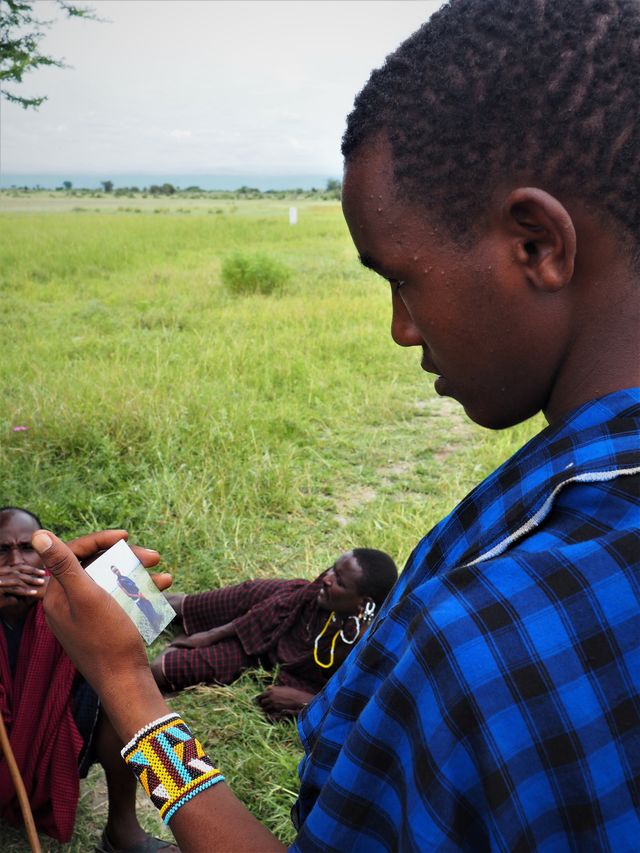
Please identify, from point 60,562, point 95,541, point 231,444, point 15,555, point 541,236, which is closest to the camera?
point 541,236

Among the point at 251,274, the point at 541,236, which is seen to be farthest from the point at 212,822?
the point at 251,274

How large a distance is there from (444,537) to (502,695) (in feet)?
0.97

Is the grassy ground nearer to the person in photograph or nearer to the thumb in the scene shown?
the person in photograph

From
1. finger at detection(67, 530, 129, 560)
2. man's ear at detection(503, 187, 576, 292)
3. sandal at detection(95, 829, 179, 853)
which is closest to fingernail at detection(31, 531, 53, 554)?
finger at detection(67, 530, 129, 560)

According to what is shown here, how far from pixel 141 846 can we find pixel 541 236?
6.15ft

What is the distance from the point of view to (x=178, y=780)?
0.97 metres

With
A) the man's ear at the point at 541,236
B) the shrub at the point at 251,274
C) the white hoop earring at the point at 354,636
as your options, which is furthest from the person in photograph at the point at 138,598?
the shrub at the point at 251,274

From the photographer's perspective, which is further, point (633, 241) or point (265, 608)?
point (265, 608)

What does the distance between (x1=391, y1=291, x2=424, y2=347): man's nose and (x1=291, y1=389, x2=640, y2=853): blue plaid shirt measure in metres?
0.26

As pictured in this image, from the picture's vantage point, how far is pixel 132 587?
1.53 metres

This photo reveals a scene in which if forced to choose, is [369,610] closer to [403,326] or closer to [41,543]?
[41,543]

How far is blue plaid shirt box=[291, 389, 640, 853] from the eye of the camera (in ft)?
2.15

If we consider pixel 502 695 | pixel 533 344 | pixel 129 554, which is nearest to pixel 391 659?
pixel 502 695

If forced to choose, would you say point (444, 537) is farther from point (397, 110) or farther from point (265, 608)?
point (265, 608)
